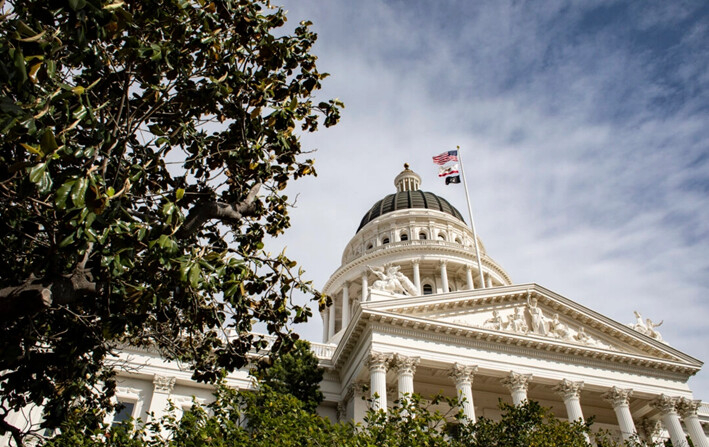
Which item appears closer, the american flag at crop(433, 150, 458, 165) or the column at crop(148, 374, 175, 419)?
the column at crop(148, 374, 175, 419)

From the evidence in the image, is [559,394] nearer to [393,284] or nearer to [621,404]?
[621,404]

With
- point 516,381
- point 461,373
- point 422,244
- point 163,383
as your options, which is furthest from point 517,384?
point 422,244

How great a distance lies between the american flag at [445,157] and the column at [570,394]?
2295 centimetres

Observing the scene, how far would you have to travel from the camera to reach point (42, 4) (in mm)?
5590

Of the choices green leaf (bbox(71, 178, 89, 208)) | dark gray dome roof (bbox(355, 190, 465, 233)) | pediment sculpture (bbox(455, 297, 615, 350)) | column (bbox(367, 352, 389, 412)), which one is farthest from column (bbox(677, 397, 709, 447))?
green leaf (bbox(71, 178, 89, 208))

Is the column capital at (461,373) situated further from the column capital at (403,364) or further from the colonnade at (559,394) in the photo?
the column capital at (403,364)

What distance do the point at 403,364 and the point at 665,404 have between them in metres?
16.5

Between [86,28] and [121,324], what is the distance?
3.87 m

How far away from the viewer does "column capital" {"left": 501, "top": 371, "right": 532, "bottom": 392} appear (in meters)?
27.1

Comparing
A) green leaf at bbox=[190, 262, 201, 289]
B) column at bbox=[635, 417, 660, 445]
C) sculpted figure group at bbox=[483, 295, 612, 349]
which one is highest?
sculpted figure group at bbox=[483, 295, 612, 349]

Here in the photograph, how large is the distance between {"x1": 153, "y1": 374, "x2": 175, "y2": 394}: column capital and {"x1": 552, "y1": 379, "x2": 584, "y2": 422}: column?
2140 centimetres

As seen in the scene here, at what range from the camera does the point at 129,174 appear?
286 inches

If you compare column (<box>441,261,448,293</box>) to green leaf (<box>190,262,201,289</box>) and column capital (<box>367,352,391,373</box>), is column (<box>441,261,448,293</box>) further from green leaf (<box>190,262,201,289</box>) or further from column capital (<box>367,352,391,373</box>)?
green leaf (<box>190,262,201,289</box>)

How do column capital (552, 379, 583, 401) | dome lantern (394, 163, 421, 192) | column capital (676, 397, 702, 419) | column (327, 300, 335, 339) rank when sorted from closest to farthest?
1. column capital (552, 379, 583, 401)
2. column capital (676, 397, 702, 419)
3. column (327, 300, 335, 339)
4. dome lantern (394, 163, 421, 192)
